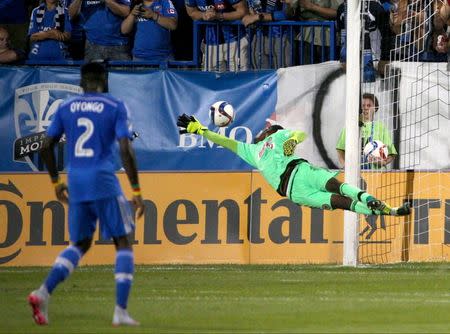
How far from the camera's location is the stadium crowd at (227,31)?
19.0 m

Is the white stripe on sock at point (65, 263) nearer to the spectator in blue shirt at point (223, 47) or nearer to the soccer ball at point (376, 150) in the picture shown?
the soccer ball at point (376, 150)

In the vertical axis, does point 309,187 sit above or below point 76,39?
below

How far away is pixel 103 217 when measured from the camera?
10781 mm

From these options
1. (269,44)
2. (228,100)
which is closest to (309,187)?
(228,100)

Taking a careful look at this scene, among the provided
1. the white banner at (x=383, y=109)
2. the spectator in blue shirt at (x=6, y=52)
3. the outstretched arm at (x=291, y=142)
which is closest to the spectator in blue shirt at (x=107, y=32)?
the spectator in blue shirt at (x=6, y=52)

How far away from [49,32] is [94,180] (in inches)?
377

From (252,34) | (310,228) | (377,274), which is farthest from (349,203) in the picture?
(252,34)

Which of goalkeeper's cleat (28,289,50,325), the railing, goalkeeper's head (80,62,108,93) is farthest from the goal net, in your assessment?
goalkeeper's cleat (28,289,50,325)

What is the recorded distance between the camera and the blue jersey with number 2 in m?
10.8

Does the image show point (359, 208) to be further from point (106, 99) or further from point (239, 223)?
point (106, 99)

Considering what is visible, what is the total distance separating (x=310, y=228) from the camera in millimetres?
17578

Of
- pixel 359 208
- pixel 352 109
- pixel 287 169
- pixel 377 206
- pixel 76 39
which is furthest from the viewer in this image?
pixel 76 39

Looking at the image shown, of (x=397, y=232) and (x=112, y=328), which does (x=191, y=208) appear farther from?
(x=112, y=328)

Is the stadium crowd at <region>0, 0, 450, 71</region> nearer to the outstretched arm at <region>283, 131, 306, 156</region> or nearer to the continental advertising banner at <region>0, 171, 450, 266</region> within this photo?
the continental advertising banner at <region>0, 171, 450, 266</region>
